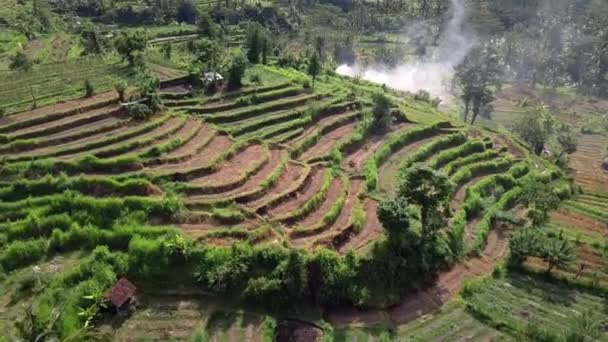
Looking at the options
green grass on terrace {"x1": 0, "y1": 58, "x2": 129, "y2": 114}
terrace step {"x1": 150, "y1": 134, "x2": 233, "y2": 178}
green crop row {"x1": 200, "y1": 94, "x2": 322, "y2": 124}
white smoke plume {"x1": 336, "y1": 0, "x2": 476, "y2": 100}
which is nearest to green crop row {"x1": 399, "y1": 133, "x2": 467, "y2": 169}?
green crop row {"x1": 200, "y1": 94, "x2": 322, "y2": 124}

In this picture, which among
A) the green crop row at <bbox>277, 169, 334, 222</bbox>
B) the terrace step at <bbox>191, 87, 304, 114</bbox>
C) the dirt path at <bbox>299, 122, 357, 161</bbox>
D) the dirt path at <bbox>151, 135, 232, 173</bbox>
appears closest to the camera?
the green crop row at <bbox>277, 169, 334, 222</bbox>

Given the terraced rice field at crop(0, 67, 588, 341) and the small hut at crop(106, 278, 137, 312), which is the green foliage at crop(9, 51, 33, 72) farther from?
the small hut at crop(106, 278, 137, 312)

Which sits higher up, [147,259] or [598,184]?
[147,259]

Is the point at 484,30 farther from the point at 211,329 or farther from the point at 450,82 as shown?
the point at 211,329

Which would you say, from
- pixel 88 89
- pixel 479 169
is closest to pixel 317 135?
pixel 479 169

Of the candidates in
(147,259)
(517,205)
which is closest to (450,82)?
(517,205)

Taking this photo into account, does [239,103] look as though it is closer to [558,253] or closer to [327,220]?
[327,220]

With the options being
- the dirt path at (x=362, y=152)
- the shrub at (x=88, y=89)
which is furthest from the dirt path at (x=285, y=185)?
the shrub at (x=88, y=89)
